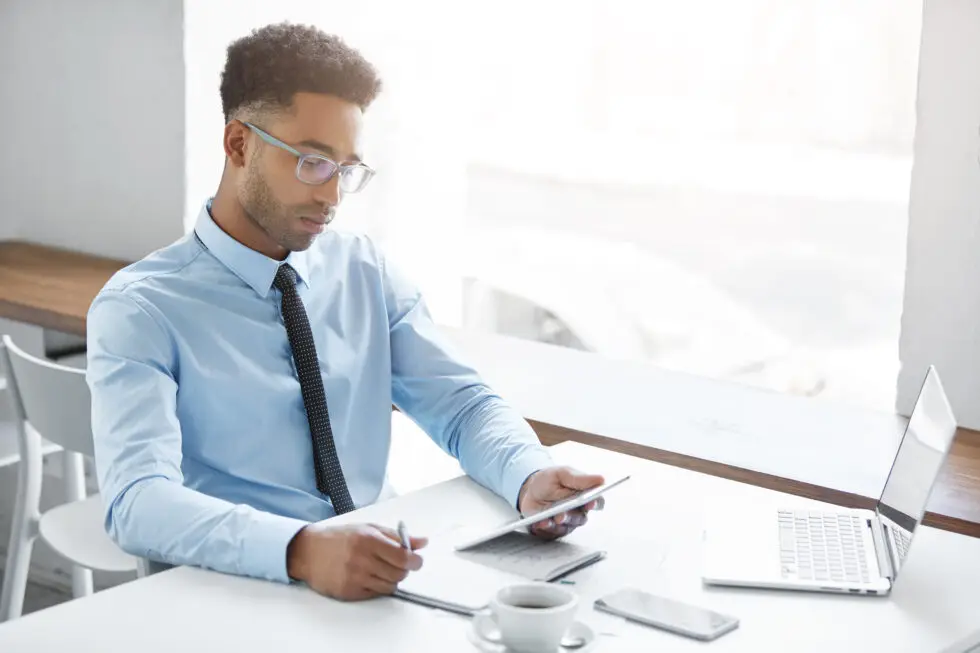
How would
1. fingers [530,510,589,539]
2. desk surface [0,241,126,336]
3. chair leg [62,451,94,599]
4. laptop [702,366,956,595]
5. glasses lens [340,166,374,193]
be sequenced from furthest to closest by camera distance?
desk surface [0,241,126,336] → chair leg [62,451,94,599] → glasses lens [340,166,374,193] → fingers [530,510,589,539] → laptop [702,366,956,595]

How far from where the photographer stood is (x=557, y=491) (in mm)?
1545

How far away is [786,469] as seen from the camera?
6.61 feet

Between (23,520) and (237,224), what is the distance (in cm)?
101

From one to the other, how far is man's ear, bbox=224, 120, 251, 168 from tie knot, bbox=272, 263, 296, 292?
0.53ft

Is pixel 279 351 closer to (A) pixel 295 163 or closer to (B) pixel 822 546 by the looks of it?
(A) pixel 295 163

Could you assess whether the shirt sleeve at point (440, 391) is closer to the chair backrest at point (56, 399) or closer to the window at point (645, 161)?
the chair backrest at point (56, 399)

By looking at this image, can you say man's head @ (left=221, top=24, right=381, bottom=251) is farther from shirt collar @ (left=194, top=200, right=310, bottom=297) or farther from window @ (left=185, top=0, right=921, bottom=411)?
window @ (left=185, top=0, right=921, bottom=411)

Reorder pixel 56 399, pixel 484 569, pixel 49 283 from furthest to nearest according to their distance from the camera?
pixel 49 283, pixel 56 399, pixel 484 569

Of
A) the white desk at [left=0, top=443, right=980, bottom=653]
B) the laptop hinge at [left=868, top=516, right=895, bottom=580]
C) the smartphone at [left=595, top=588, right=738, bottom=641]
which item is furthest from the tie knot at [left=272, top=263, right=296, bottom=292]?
the laptop hinge at [left=868, top=516, right=895, bottom=580]

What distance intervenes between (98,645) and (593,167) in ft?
11.9

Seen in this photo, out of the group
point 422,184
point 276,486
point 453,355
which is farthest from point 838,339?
point 276,486

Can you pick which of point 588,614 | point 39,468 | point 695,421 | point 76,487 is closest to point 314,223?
point 588,614

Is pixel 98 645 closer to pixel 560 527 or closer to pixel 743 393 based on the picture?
pixel 560 527

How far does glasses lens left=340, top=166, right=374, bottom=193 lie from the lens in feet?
5.61
